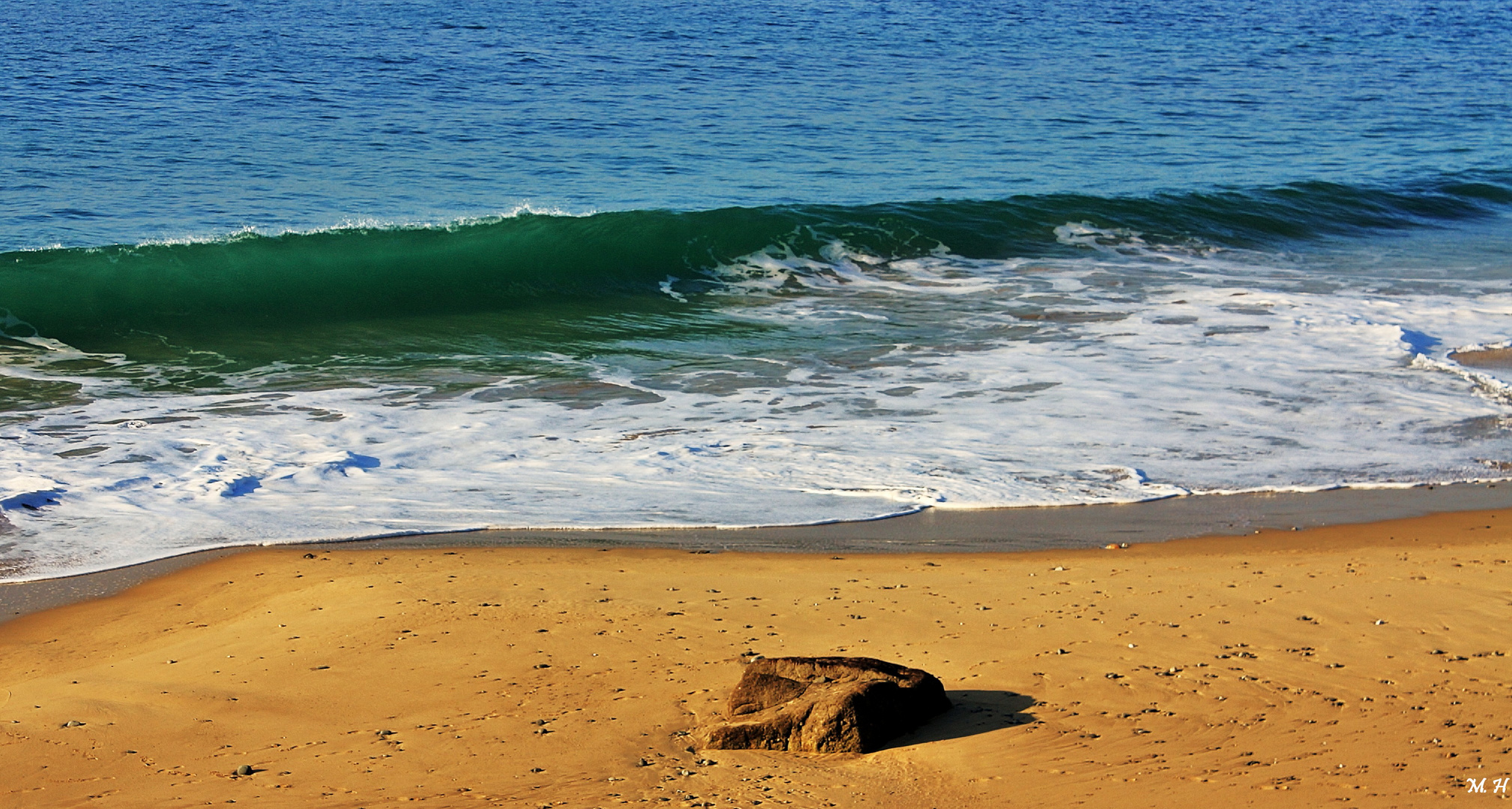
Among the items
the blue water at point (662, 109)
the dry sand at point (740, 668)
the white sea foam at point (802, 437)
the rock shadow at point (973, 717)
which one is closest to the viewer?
the dry sand at point (740, 668)

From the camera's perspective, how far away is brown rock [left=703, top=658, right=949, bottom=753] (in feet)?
11.4

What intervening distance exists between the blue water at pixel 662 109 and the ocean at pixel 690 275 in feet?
0.43

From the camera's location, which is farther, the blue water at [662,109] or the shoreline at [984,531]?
the blue water at [662,109]

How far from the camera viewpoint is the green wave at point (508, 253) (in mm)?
11789

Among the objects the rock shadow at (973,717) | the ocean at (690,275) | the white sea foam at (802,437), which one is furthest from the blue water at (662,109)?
the rock shadow at (973,717)

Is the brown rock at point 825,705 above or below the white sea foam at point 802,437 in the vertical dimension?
above

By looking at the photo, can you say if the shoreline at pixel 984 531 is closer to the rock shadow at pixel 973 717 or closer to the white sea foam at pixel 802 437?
the white sea foam at pixel 802 437

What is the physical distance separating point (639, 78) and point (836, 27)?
314 inches

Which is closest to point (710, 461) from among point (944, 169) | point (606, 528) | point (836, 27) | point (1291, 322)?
point (606, 528)

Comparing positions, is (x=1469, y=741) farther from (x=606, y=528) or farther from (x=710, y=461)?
(x=710, y=461)

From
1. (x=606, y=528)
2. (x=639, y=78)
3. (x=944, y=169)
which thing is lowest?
(x=606, y=528)

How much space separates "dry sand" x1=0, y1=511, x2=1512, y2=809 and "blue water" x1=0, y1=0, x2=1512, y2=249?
9809mm

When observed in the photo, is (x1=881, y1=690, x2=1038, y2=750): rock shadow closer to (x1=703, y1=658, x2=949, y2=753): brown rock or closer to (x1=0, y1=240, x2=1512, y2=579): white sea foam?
(x1=703, y1=658, x2=949, y2=753): brown rock

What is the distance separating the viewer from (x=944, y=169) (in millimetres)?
18031
